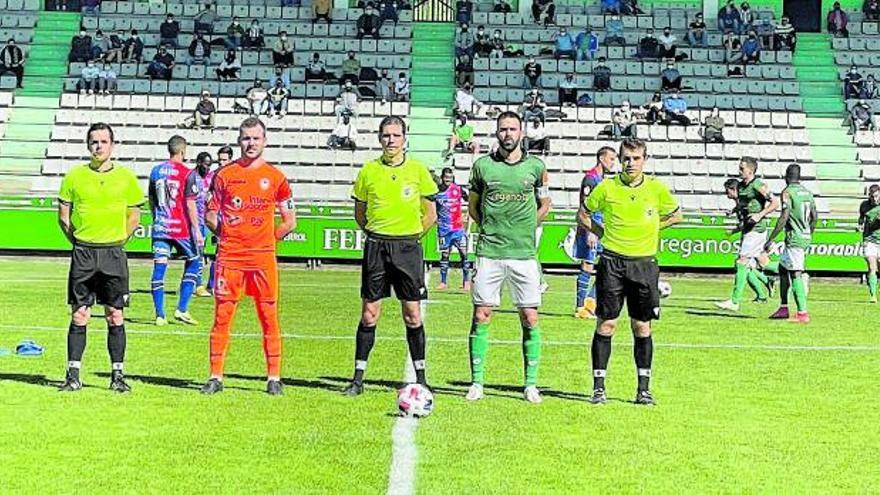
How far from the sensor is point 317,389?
38.4 feet

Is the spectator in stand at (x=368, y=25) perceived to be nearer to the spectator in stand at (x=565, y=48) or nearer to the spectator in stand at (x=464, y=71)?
the spectator in stand at (x=464, y=71)

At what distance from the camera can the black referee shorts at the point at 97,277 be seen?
37.1 ft

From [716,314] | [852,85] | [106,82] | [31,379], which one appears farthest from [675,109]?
[31,379]

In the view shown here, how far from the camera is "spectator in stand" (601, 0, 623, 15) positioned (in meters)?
45.2

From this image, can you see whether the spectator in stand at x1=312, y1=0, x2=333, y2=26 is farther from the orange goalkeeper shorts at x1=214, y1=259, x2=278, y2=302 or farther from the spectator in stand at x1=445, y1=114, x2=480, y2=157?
the orange goalkeeper shorts at x1=214, y1=259, x2=278, y2=302

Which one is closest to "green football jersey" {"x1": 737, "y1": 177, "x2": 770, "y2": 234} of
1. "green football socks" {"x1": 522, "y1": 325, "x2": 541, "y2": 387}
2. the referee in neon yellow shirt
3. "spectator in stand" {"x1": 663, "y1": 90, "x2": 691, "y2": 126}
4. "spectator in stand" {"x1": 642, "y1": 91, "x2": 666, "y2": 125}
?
the referee in neon yellow shirt

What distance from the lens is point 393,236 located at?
11359 millimetres

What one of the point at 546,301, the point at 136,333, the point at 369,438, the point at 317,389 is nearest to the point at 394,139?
the point at 317,389

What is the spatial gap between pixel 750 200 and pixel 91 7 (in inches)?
1207

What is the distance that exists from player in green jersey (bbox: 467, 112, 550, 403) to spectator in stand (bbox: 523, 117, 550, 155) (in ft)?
89.6

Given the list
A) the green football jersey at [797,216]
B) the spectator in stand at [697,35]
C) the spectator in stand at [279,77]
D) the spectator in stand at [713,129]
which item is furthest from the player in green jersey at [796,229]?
the spectator in stand at [697,35]

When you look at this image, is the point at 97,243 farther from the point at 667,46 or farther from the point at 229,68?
the point at 667,46

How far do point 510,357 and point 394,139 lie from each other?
13.1 ft

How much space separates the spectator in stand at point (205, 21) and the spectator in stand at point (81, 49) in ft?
11.1
